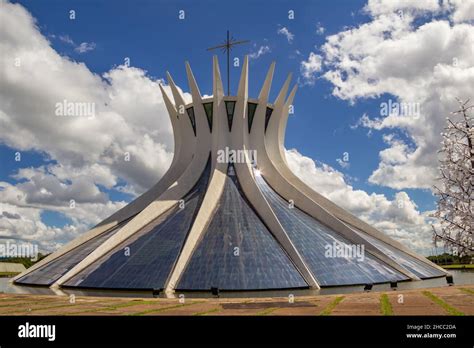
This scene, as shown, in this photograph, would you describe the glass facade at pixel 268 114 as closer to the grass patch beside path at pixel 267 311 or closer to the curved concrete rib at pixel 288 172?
the curved concrete rib at pixel 288 172

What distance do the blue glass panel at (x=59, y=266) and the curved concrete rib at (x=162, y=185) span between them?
3.99 ft

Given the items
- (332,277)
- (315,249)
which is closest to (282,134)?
(315,249)

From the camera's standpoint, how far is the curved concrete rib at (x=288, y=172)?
108 ft

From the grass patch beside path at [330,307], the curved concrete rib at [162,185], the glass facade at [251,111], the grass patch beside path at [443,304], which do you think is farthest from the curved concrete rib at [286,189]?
the grass patch beside path at [330,307]

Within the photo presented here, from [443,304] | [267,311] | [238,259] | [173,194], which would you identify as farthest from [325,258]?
[267,311]

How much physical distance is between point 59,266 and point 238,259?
13.3 m

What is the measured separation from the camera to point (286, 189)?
1315 inches

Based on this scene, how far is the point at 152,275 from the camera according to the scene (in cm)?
A: 2283

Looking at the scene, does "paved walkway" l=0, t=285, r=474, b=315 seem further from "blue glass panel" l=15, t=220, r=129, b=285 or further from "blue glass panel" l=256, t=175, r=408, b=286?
"blue glass panel" l=15, t=220, r=129, b=285

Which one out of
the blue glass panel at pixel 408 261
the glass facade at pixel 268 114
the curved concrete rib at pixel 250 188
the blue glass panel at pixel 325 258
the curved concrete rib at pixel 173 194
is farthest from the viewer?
the glass facade at pixel 268 114

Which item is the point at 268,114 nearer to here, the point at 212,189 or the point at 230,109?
the point at 230,109
